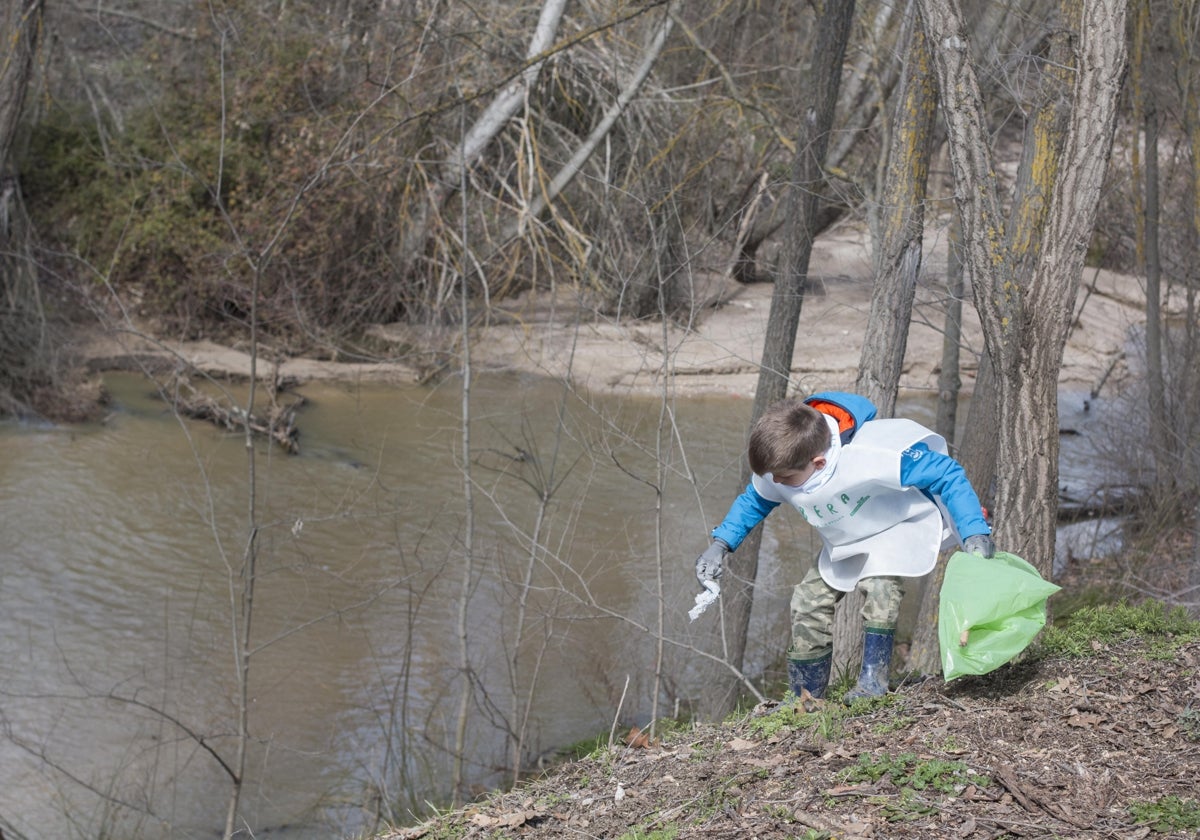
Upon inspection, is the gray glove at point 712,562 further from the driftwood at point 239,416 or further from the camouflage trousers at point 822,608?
the driftwood at point 239,416

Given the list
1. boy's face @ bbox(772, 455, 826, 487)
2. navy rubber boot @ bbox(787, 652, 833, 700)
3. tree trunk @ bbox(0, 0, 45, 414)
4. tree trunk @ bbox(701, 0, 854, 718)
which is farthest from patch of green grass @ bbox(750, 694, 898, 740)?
tree trunk @ bbox(0, 0, 45, 414)

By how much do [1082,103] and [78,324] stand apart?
13.7 meters

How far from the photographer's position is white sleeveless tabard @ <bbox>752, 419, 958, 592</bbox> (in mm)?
3883

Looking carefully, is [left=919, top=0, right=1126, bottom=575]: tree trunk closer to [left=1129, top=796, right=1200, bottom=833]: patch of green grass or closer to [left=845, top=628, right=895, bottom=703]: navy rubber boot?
[left=845, top=628, right=895, bottom=703]: navy rubber boot

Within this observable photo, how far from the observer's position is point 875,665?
13.5 feet

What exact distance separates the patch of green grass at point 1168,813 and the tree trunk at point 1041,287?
1.53 metres

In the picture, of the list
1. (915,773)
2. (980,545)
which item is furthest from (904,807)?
Answer: (980,545)

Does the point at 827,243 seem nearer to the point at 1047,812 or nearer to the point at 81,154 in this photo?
the point at 81,154

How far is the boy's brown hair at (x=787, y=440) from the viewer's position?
150 inches

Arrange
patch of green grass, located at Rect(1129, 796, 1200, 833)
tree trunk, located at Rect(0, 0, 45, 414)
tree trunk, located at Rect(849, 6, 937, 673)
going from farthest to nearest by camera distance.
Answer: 1. tree trunk, located at Rect(0, 0, 45, 414)
2. tree trunk, located at Rect(849, 6, 937, 673)
3. patch of green grass, located at Rect(1129, 796, 1200, 833)

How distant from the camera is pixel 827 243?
17.3 meters

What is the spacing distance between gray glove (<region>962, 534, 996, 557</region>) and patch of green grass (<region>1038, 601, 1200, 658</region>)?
2.18 feet

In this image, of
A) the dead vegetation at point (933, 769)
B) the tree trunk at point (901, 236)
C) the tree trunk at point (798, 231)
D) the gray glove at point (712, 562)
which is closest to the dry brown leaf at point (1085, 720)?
the dead vegetation at point (933, 769)

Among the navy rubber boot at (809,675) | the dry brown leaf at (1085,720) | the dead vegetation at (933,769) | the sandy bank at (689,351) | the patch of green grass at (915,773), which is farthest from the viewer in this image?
the sandy bank at (689,351)
